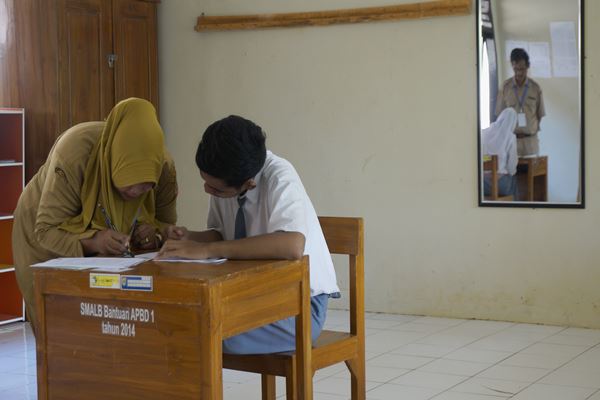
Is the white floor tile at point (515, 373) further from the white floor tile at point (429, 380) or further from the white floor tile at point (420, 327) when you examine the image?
the white floor tile at point (420, 327)

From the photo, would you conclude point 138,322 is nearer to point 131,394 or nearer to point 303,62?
point 131,394

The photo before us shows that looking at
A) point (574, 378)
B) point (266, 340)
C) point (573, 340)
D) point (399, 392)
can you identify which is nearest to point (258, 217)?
point (266, 340)

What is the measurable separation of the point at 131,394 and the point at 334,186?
12.9 ft

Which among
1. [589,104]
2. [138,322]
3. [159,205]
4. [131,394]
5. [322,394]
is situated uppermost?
[589,104]

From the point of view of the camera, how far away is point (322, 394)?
421cm

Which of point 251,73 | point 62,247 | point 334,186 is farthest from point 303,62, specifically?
point 62,247

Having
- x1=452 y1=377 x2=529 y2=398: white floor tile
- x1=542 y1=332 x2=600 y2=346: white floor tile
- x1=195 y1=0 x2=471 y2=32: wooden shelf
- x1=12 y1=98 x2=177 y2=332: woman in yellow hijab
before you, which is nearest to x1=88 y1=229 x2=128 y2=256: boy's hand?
x1=12 y1=98 x2=177 y2=332: woman in yellow hijab

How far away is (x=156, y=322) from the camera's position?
2514mm

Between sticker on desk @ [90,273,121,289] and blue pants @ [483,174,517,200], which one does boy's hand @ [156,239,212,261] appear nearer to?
sticker on desk @ [90,273,121,289]

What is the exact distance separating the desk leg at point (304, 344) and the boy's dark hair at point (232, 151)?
350 mm

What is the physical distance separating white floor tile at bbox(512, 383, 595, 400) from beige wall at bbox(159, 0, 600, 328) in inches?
58.0

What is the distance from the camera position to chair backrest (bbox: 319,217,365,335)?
335 centimetres

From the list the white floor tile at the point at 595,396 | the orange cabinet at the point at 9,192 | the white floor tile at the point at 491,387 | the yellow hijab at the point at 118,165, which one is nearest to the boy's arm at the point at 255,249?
the yellow hijab at the point at 118,165

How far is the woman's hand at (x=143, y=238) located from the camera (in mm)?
3533
